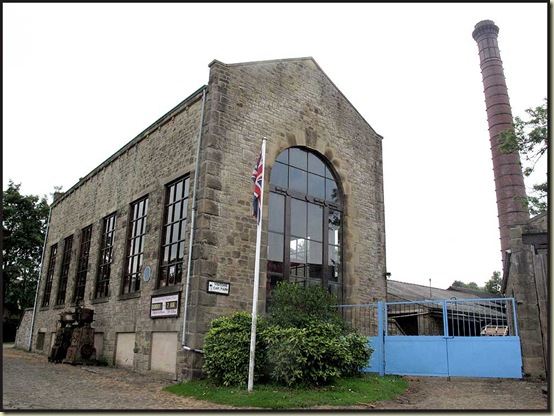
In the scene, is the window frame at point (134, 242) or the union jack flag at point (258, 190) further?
the window frame at point (134, 242)

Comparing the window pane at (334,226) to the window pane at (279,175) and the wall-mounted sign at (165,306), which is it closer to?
the window pane at (279,175)

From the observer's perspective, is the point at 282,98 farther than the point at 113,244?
No

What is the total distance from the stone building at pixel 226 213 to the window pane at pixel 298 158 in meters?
0.04

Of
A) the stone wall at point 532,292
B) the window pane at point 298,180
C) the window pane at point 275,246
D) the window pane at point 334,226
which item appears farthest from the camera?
the window pane at point 334,226

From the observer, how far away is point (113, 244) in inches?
648

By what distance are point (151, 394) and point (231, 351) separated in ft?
5.86

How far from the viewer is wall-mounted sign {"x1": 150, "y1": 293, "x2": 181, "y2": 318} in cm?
1166

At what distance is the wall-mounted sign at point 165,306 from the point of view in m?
11.7

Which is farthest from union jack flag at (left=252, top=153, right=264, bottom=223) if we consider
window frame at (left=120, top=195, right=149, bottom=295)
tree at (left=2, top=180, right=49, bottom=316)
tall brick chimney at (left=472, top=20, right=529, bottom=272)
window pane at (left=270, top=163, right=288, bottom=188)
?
tree at (left=2, top=180, right=49, bottom=316)

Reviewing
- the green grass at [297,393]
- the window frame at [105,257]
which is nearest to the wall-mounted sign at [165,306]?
the green grass at [297,393]

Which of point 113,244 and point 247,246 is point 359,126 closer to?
point 247,246

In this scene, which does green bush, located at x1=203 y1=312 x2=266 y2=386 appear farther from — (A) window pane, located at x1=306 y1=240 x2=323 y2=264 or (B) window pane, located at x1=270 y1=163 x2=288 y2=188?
(B) window pane, located at x1=270 y1=163 x2=288 y2=188

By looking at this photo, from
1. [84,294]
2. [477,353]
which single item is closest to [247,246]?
[477,353]

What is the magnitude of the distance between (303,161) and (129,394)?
8.30 m
